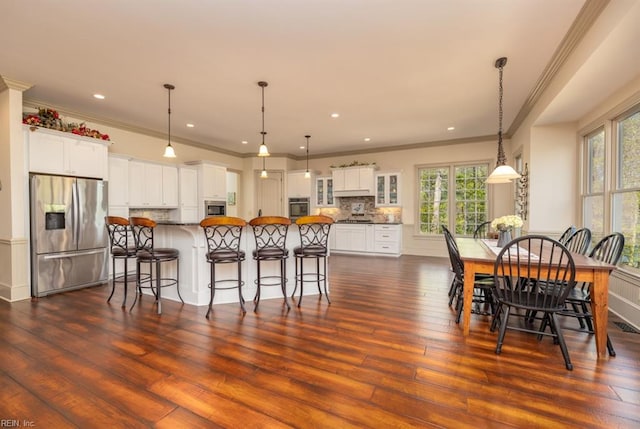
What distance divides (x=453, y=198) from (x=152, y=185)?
6.57 m

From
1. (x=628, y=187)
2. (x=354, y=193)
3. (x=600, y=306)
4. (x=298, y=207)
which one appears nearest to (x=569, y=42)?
(x=628, y=187)

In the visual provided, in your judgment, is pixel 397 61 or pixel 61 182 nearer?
pixel 397 61

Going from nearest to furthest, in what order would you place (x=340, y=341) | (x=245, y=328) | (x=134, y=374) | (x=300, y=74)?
(x=134, y=374), (x=340, y=341), (x=245, y=328), (x=300, y=74)

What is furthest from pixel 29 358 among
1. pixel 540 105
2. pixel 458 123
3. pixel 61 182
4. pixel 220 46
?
pixel 458 123

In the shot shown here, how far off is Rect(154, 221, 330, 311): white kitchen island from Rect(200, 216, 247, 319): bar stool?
0.11 meters

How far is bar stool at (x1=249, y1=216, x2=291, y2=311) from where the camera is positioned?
327 cm

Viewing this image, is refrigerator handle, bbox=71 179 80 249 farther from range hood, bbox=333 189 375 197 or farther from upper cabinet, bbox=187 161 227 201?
range hood, bbox=333 189 375 197

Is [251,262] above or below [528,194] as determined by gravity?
below

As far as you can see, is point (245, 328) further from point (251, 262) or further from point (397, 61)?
point (397, 61)

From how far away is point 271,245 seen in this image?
11.9 ft

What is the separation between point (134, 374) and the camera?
2.03m

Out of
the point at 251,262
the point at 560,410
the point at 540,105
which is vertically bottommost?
the point at 560,410

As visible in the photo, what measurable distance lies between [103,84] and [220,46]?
6.56ft

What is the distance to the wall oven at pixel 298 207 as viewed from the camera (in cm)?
831
